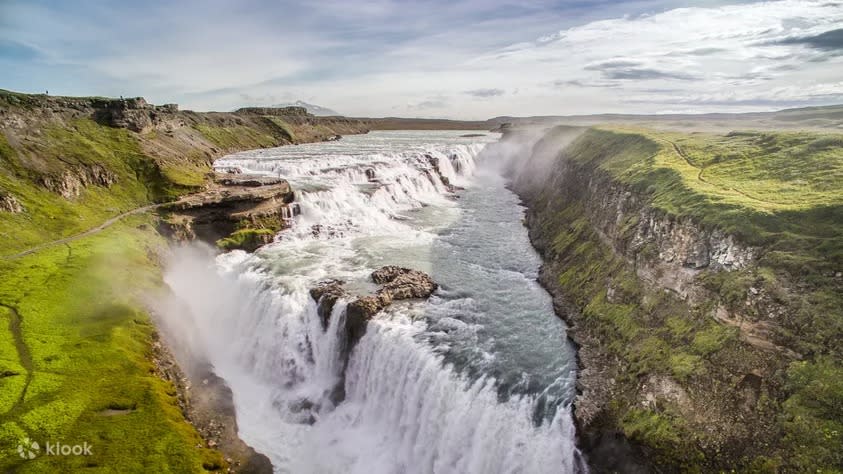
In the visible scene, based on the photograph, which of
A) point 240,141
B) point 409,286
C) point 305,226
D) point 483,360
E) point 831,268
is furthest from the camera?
point 240,141

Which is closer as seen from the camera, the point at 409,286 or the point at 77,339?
the point at 77,339

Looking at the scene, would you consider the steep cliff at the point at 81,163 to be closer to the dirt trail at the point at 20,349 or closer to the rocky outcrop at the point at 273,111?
the dirt trail at the point at 20,349

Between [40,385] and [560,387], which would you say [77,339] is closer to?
[40,385]

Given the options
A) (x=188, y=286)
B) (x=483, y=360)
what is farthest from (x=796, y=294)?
(x=188, y=286)

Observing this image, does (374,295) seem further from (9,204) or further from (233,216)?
(9,204)

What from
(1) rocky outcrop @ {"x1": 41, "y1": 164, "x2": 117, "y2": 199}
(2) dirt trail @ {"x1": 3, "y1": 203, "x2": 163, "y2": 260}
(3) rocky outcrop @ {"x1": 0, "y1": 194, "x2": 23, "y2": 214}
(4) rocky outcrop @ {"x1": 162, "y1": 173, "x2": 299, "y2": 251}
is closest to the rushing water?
(4) rocky outcrop @ {"x1": 162, "y1": 173, "x2": 299, "y2": 251}

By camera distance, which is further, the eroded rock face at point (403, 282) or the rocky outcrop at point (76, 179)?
the rocky outcrop at point (76, 179)

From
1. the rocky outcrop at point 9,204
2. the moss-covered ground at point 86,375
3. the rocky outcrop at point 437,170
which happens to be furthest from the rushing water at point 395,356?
the rocky outcrop at point 437,170
